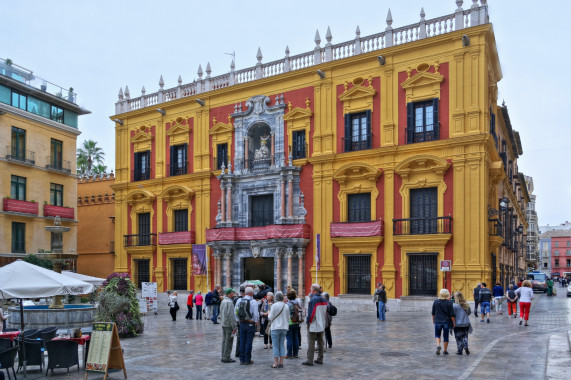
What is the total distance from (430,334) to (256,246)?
14.8m

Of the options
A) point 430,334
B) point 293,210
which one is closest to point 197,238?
point 293,210

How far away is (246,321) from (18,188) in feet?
96.6

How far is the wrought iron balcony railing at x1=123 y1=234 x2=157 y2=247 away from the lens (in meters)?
35.3

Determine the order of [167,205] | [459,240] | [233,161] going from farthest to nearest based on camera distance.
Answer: [167,205] < [233,161] < [459,240]

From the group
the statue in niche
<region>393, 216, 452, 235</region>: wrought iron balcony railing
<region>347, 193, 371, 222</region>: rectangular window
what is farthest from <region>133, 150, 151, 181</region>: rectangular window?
<region>393, 216, 452, 235</region>: wrought iron balcony railing

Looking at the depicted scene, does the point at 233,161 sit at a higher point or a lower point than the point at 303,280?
higher

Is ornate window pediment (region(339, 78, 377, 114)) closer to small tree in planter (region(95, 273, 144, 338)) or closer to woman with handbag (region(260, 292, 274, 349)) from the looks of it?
woman with handbag (region(260, 292, 274, 349))

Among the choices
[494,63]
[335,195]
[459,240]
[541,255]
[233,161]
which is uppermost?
[494,63]

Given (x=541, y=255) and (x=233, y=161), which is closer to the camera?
(x=233, y=161)

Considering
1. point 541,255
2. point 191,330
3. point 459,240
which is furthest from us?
point 541,255

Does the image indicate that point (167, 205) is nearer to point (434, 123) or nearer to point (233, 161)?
point (233, 161)

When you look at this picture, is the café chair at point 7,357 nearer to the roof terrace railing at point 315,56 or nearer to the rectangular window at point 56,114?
the roof terrace railing at point 315,56

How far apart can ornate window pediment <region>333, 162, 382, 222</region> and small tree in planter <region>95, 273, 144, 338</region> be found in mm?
13289

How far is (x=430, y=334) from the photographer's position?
55.7 feet
